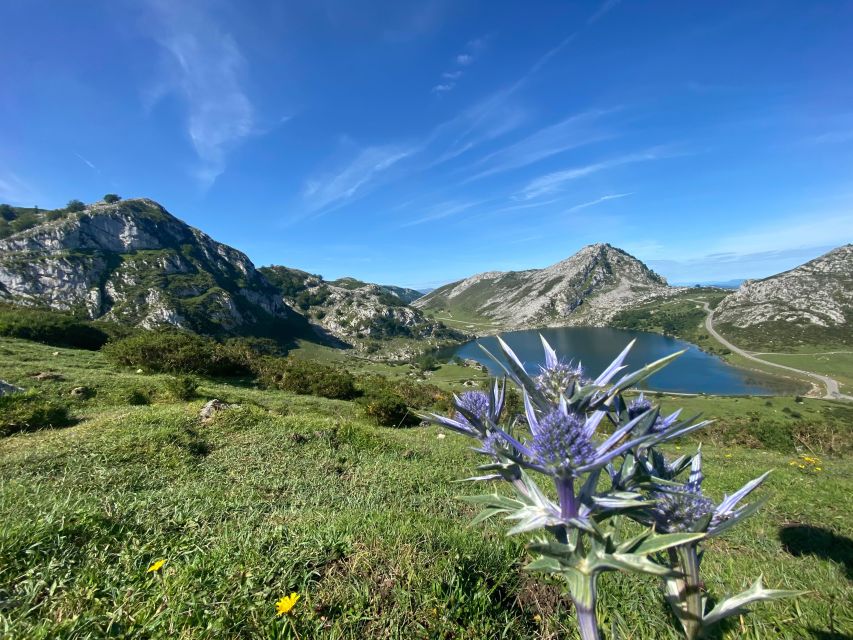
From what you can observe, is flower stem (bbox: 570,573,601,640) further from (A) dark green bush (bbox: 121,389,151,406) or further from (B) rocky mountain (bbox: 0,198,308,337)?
(B) rocky mountain (bbox: 0,198,308,337)

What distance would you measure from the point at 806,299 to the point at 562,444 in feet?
845

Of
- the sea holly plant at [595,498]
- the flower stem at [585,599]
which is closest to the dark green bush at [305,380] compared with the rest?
the sea holly plant at [595,498]

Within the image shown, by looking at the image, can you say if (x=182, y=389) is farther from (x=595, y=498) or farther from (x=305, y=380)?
(x=595, y=498)

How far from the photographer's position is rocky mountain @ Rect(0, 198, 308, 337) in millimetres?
100188

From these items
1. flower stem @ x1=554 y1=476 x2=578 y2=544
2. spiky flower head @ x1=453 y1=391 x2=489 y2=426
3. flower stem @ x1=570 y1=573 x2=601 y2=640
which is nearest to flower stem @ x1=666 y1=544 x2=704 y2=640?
flower stem @ x1=570 y1=573 x2=601 y2=640

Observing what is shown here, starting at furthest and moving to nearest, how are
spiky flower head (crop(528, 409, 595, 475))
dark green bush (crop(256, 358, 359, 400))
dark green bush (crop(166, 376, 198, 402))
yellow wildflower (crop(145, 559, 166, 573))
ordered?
dark green bush (crop(256, 358, 359, 400)) → dark green bush (crop(166, 376, 198, 402)) → yellow wildflower (crop(145, 559, 166, 573)) → spiky flower head (crop(528, 409, 595, 475))

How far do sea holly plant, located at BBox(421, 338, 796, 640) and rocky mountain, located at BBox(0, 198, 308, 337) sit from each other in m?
122

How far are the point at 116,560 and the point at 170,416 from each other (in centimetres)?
630

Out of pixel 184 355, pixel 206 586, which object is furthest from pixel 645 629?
pixel 184 355

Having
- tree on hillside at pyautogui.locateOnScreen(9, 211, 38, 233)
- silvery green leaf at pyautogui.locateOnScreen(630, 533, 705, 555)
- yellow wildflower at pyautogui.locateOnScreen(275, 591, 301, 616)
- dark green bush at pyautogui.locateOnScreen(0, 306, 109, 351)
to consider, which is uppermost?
tree on hillside at pyautogui.locateOnScreen(9, 211, 38, 233)

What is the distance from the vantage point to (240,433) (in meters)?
8.23

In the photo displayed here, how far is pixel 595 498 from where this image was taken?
64.1 inches

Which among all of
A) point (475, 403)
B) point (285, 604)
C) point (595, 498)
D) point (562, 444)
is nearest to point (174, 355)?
point (285, 604)

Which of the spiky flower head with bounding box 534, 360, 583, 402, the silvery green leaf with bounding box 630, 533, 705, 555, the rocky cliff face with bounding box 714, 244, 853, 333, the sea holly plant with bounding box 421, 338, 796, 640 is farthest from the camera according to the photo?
the rocky cliff face with bounding box 714, 244, 853, 333
